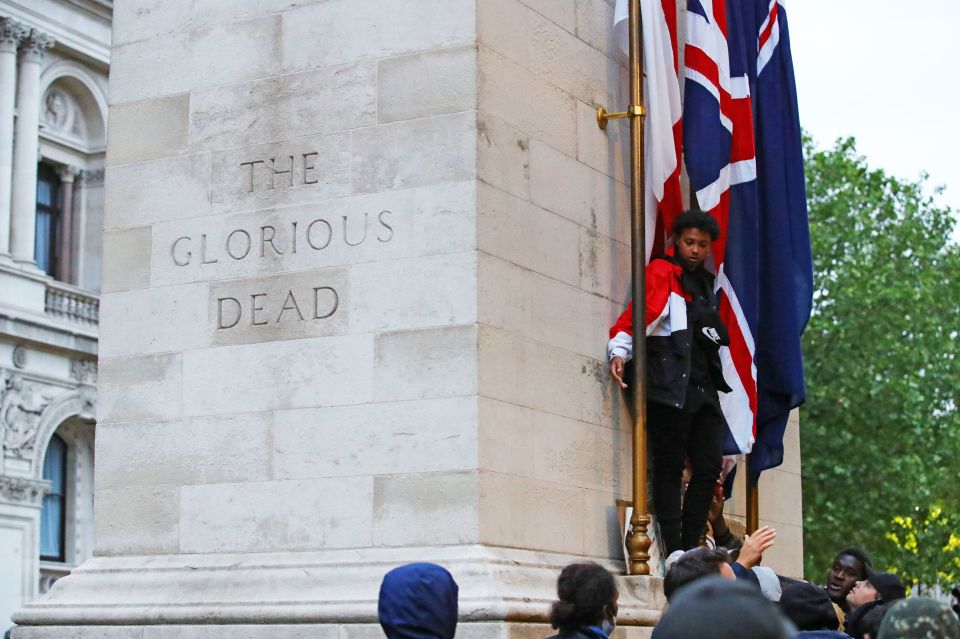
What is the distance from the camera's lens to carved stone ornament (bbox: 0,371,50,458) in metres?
36.8

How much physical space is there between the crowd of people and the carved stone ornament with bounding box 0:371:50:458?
28710 mm

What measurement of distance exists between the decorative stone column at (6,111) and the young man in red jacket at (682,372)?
29911 millimetres

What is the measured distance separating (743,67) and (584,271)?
223 centimetres

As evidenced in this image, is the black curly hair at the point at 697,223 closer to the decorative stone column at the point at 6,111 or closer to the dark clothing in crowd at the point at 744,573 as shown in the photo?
the dark clothing in crowd at the point at 744,573

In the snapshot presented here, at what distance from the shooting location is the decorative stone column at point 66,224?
41.9 meters

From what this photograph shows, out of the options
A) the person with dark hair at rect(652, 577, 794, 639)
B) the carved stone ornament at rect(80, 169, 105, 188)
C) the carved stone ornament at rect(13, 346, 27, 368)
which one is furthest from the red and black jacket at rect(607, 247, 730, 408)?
the carved stone ornament at rect(80, 169, 105, 188)

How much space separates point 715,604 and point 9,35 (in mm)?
37889

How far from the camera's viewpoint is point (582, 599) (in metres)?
6.81

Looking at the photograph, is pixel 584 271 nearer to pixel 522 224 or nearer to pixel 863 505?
pixel 522 224

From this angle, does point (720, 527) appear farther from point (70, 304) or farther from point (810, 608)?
point (70, 304)

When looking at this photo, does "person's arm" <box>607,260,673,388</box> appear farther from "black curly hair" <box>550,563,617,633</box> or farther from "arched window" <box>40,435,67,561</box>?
"arched window" <box>40,435,67,561</box>

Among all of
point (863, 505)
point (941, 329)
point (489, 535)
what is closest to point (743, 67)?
point (489, 535)

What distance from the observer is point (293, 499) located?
31.8ft

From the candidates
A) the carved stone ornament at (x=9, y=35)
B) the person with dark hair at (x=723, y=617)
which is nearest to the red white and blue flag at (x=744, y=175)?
the person with dark hair at (x=723, y=617)
